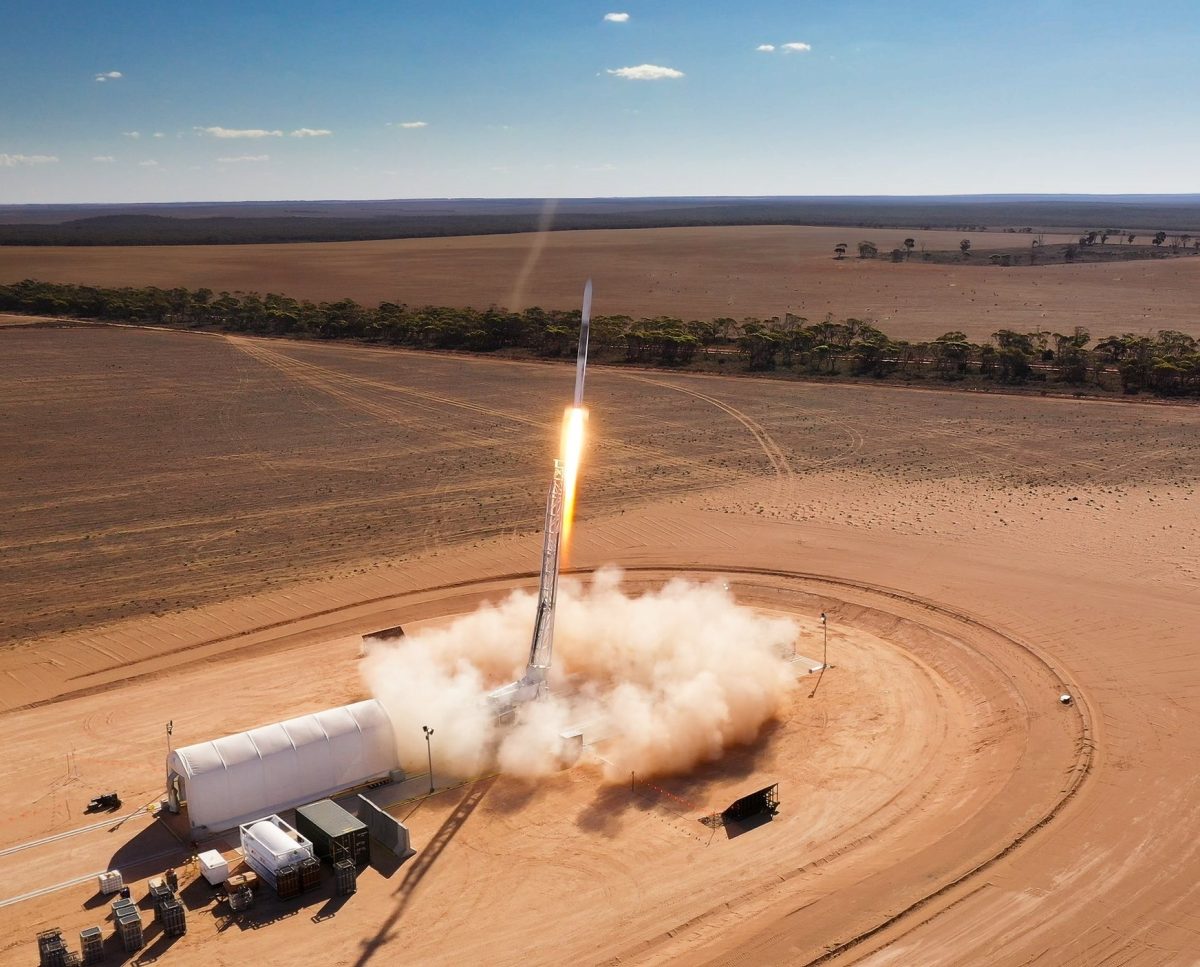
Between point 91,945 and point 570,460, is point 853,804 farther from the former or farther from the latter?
point 91,945

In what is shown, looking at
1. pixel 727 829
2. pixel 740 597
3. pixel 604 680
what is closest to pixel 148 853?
pixel 727 829

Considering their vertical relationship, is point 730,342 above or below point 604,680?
above

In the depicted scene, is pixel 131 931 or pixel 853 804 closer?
pixel 131 931

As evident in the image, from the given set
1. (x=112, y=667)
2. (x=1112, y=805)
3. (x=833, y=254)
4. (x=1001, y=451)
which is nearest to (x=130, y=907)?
(x=112, y=667)

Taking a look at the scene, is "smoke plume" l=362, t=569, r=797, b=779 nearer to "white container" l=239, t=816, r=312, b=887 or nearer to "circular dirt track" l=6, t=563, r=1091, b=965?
"circular dirt track" l=6, t=563, r=1091, b=965

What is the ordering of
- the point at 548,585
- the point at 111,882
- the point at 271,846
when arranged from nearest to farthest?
the point at 111,882, the point at 271,846, the point at 548,585

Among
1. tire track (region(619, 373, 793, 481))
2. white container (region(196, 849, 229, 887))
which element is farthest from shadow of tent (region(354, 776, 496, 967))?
tire track (region(619, 373, 793, 481))

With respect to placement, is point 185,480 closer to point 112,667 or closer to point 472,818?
point 112,667

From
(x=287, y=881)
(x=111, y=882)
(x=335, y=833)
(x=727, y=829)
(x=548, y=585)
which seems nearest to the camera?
(x=111, y=882)
